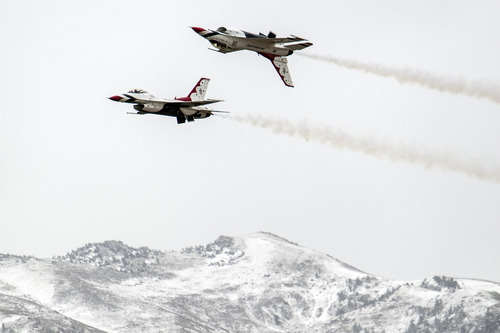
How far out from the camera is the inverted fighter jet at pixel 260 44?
139250mm

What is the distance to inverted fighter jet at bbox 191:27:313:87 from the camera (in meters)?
139

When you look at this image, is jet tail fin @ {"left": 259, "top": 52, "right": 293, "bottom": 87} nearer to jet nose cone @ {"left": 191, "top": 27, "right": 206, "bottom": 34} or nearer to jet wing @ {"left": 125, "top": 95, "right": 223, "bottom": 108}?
jet nose cone @ {"left": 191, "top": 27, "right": 206, "bottom": 34}

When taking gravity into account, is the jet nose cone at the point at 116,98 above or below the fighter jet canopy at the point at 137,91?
below

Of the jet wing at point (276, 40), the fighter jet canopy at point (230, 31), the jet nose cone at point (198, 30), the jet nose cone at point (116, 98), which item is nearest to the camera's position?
the jet nose cone at point (116, 98)

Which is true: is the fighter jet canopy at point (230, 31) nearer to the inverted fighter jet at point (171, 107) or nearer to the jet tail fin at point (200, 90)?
the inverted fighter jet at point (171, 107)

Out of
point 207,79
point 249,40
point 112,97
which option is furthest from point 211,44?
point 207,79

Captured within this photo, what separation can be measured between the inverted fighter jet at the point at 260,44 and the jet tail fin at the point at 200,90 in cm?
1609

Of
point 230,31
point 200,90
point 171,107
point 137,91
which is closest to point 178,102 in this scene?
point 171,107

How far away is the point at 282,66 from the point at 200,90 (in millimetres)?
20506

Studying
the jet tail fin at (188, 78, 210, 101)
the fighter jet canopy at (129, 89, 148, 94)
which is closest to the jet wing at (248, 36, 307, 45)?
the jet tail fin at (188, 78, 210, 101)

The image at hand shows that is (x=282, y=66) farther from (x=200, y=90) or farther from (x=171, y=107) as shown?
(x=200, y=90)

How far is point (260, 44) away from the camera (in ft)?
470

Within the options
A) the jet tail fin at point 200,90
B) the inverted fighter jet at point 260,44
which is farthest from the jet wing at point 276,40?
the jet tail fin at point 200,90

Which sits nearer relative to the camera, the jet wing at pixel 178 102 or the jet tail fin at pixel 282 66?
the jet wing at pixel 178 102
